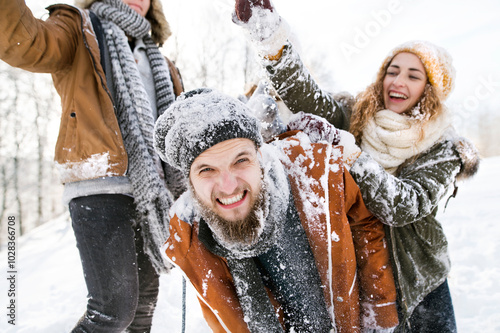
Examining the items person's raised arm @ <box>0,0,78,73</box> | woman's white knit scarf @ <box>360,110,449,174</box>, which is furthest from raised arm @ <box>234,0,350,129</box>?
person's raised arm @ <box>0,0,78,73</box>

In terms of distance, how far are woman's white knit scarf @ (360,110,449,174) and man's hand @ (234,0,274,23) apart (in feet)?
2.89

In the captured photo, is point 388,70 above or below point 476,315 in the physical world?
above

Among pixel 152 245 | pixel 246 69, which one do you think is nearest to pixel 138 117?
pixel 152 245

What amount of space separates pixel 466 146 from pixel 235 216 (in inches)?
49.9

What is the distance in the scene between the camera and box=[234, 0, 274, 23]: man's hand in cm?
126

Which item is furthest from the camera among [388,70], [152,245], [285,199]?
[388,70]

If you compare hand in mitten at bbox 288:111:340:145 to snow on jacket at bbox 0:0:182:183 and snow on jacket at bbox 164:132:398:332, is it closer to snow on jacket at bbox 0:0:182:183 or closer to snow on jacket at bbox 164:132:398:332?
snow on jacket at bbox 164:132:398:332

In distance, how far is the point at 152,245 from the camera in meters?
1.67

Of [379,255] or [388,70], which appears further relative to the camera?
[388,70]

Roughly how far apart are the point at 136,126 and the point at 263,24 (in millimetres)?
827

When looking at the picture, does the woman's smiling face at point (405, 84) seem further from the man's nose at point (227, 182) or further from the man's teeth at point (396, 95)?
the man's nose at point (227, 182)

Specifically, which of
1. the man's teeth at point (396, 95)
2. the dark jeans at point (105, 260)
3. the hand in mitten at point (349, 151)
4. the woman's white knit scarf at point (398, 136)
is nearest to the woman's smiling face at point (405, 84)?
the man's teeth at point (396, 95)

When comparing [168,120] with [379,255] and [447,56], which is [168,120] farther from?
[447,56]

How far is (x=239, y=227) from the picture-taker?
1312 millimetres
